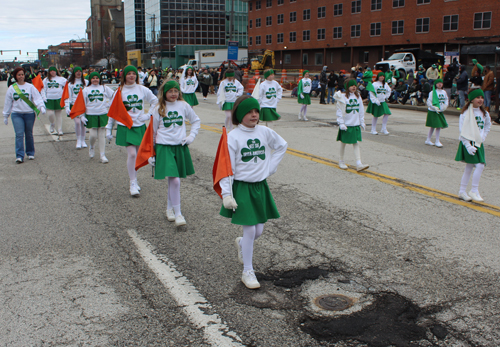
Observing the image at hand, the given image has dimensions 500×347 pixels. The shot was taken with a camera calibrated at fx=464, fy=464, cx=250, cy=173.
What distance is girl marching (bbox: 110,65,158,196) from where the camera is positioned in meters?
7.02

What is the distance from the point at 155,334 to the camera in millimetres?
3336

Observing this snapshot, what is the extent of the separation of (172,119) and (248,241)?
2.32 metres

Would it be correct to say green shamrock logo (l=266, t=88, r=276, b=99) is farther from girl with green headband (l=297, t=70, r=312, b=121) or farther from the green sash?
the green sash

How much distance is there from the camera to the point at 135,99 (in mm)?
7094

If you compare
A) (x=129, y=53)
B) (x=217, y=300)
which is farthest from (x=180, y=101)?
(x=129, y=53)

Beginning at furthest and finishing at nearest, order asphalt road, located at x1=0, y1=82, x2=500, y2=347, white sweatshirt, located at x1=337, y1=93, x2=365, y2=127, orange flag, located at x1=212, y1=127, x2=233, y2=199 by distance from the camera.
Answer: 1. white sweatshirt, located at x1=337, y1=93, x2=365, y2=127
2. orange flag, located at x1=212, y1=127, x2=233, y2=199
3. asphalt road, located at x1=0, y1=82, x2=500, y2=347

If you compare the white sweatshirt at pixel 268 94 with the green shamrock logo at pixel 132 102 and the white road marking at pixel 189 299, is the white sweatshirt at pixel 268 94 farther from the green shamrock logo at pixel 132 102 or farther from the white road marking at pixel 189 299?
the white road marking at pixel 189 299

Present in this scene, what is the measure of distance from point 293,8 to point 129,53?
191ft

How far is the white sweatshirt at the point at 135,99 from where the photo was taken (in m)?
7.04

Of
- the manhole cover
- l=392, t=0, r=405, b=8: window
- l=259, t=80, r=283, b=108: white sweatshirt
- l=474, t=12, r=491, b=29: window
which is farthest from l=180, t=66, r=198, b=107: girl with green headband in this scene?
l=392, t=0, r=405, b=8: window

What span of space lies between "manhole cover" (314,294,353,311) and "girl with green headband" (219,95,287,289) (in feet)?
1.83

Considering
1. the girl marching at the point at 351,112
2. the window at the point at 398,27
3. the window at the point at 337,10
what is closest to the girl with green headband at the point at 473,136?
the girl marching at the point at 351,112

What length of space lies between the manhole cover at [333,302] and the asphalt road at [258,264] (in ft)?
0.17

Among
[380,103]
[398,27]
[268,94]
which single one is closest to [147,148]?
[268,94]
